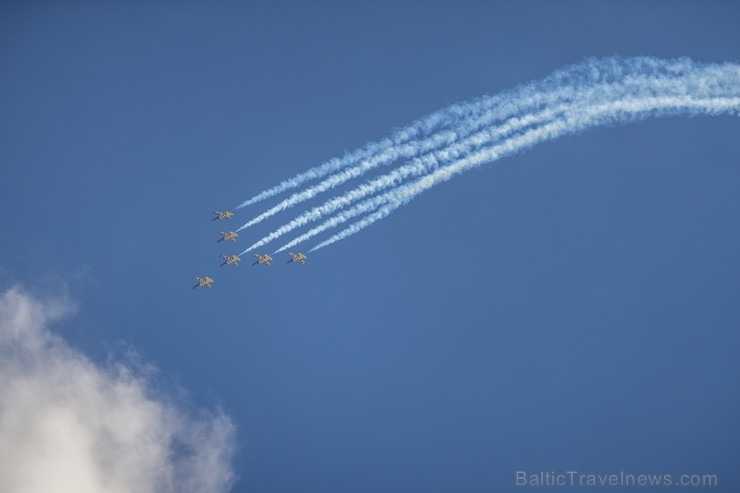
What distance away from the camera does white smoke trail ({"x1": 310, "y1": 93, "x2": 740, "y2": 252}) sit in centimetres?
5669

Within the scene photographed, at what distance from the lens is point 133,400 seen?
206ft

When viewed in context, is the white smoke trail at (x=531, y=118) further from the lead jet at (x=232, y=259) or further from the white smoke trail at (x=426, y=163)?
the lead jet at (x=232, y=259)

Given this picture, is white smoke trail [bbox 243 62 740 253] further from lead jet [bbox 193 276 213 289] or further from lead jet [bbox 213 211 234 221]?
lead jet [bbox 193 276 213 289]

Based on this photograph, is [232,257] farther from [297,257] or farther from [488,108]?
[488,108]

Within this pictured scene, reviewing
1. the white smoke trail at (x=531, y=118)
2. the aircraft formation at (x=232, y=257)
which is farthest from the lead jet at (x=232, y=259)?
the white smoke trail at (x=531, y=118)

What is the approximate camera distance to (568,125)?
189 feet

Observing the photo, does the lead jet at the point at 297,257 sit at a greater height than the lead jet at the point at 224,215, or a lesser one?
lesser

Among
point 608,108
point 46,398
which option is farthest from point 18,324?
point 608,108

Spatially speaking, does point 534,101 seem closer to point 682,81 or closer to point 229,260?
point 682,81

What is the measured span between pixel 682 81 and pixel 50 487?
33.2 m

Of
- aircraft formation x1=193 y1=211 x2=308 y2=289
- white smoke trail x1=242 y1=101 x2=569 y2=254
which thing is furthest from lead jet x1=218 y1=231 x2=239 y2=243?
white smoke trail x1=242 y1=101 x2=569 y2=254

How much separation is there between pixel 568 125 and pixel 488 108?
3.52m

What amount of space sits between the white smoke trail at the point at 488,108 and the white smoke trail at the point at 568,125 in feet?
3.48

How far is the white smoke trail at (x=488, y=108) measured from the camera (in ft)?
189
